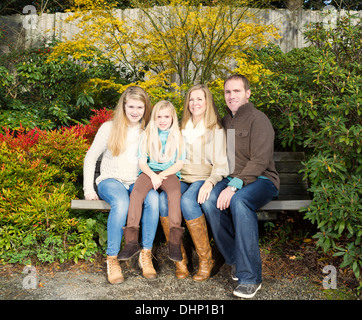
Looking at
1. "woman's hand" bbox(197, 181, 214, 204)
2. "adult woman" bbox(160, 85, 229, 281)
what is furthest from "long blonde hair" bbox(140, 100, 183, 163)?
"woman's hand" bbox(197, 181, 214, 204)

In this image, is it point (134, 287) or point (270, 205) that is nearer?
point (134, 287)

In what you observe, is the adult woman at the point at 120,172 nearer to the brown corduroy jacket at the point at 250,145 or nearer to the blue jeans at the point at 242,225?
the blue jeans at the point at 242,225

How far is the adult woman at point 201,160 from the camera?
3.12m

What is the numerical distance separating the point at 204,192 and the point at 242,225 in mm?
394

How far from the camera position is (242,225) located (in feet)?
9.57

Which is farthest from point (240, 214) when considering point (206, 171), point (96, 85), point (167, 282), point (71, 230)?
point (96, 85)

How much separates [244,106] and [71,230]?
1.91 m

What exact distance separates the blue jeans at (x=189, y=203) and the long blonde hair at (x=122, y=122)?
570mm

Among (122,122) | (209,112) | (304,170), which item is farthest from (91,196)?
(304,170)

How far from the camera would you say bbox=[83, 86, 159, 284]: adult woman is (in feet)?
10.2

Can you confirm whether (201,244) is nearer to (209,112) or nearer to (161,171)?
(161,171)

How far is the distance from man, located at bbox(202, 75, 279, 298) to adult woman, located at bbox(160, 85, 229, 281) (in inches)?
3.3

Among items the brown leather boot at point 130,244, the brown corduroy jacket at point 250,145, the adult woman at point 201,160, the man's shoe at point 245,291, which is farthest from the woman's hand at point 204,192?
the man's shoe at point 245,291

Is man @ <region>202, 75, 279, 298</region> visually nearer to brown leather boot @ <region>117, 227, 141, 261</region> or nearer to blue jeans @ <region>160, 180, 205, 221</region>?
blue jeans @ <region>160, 180, 205, 221</region>
